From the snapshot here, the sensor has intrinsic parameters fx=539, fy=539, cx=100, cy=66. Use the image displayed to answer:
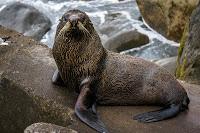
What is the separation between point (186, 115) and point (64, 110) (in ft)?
4.19

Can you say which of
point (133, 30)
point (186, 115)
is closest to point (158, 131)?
point (186, 115)

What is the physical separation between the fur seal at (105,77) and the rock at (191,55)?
2.33 metres

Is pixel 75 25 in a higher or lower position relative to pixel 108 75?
higher

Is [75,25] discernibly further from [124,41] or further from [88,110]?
[124,41]

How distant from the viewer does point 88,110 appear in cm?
536

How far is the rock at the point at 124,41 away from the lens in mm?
11297

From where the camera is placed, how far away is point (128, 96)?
18.6ft

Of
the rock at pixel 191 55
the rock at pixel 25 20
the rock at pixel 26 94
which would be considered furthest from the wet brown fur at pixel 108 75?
the rock at pixel 25 20

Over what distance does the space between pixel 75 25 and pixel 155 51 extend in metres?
6.72

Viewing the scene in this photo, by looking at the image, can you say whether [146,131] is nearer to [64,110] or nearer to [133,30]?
[64,110]

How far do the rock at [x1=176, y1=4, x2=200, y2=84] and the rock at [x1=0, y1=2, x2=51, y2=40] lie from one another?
16.2 ft

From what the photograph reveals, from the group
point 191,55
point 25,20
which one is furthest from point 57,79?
point 25,20

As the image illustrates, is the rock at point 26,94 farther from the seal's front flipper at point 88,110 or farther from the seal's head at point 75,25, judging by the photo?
the seal's head at point 75,25

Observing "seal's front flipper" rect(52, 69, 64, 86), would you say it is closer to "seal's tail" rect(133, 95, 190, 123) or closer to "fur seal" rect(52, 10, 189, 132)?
"fur seal" rect(52, 10, 189, 132)
